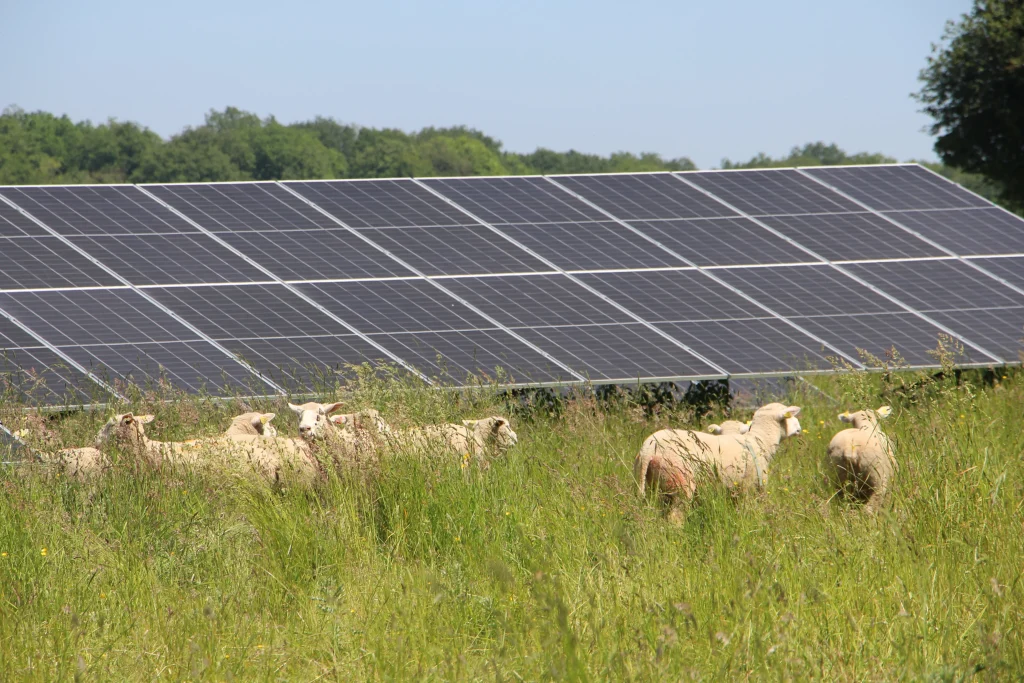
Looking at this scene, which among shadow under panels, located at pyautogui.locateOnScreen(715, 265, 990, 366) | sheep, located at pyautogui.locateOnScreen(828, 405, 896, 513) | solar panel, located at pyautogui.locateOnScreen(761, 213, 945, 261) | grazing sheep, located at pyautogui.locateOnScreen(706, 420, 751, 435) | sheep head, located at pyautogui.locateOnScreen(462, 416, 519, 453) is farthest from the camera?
solar panel, located at pyautogui.locateOnScreen(761, 213, 945, 261)

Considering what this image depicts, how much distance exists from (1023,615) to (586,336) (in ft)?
26.0

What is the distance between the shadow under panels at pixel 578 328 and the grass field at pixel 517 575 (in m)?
3.81

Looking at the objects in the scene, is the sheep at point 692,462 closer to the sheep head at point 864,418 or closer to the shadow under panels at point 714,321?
the sheep head at point 864,418

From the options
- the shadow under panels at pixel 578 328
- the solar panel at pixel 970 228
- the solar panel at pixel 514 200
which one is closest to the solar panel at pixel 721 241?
the solar panel at pixel 514 200

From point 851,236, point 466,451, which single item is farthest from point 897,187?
point 466,451

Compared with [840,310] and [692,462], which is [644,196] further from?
[692,462]

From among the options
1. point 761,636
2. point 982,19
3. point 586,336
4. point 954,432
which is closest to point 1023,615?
point 761,636

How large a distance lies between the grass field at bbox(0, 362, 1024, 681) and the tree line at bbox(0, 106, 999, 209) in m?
65.4

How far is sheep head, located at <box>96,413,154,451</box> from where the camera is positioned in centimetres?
775

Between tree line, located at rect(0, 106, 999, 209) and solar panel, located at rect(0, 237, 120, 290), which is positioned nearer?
solar panel, located at rect(0, 237, 120, 290)

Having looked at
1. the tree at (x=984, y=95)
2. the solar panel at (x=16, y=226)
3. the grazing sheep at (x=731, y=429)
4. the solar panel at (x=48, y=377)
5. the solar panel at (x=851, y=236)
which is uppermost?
the tree at (x=984, y=95)

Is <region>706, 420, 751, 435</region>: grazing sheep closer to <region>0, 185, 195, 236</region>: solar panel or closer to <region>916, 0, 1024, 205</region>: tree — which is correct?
<region>0, 185, 195, 236</region>: solar panel

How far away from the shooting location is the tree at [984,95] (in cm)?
3703

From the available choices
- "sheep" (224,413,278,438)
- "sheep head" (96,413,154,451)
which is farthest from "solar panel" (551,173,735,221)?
"sheep head" (96,413,154,451)
